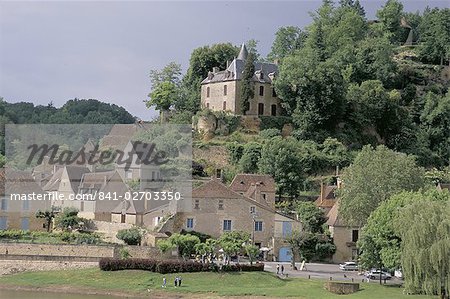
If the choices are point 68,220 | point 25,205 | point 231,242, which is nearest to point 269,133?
point 68,220

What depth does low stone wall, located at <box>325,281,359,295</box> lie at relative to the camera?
40344mm

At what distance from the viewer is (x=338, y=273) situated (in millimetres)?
47875

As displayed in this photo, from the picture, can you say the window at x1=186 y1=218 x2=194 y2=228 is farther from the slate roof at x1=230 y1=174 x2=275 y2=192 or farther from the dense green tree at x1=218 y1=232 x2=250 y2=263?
the slate roof at x1=230 y1=174 x2=275 y2=192

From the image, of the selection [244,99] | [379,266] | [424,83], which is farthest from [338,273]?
[424,83]

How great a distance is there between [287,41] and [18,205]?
47.5 metres

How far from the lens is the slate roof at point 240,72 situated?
247 feet

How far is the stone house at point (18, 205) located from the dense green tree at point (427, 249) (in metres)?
28.5

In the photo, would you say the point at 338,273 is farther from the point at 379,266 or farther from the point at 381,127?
the point at 381,127

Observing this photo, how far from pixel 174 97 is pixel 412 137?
23784mm

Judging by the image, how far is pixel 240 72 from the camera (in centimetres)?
7544

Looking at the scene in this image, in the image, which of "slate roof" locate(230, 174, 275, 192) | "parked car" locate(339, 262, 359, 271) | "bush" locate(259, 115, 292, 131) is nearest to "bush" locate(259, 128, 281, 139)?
"bush" locate(259, 115, 292, 131)

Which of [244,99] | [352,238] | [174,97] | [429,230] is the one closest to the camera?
[429,230]

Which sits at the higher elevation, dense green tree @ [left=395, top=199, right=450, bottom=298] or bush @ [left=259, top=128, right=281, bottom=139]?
bush @ [left=259, top=128, right=281, bottom=139]

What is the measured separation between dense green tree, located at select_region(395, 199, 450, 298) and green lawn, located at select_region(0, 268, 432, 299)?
54.7 inches
